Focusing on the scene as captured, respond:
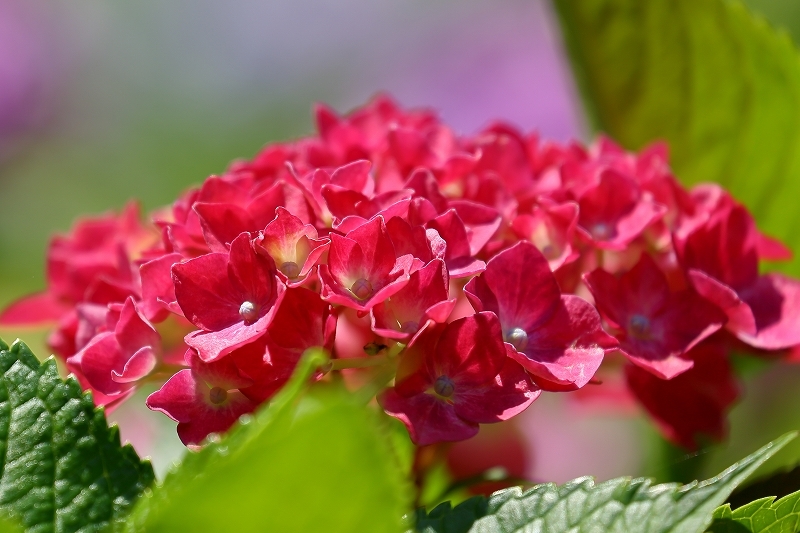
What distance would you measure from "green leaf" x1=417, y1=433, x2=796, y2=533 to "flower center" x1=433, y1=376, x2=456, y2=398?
2.8 inches

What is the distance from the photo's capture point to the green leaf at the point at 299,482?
1.12 ft

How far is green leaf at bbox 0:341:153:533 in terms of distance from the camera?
0.53m

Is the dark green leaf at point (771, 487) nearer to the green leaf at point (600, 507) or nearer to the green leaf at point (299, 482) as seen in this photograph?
the green leaf at point (600, 507)

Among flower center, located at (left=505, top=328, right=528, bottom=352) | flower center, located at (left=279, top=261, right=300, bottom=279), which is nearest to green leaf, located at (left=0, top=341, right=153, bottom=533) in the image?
flower center, located at (left=279, top=261, right=300, bottom=279)

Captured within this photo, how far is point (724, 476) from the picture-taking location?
47 centimetres

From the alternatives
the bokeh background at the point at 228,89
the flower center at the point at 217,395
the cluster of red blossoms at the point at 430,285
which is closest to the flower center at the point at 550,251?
the cluster of red blossoms at the point at 430,285

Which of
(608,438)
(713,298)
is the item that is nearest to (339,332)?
(713,298)

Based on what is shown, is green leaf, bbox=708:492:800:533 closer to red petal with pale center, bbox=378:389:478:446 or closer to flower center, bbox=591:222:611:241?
red petal with pale center, bbox=378:389:478:446

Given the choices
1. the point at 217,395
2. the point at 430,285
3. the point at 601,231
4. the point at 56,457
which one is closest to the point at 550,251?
the point at 601,231

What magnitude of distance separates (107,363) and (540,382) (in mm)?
305

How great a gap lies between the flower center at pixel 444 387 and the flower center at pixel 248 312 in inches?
5.0

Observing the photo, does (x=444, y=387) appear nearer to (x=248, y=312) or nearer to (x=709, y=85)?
(x=248, y=312)

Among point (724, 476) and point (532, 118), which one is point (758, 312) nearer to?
point (724, 476)

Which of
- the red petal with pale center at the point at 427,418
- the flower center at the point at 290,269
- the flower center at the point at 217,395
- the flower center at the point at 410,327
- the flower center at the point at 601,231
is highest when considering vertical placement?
the flower center at the point at 290,269
